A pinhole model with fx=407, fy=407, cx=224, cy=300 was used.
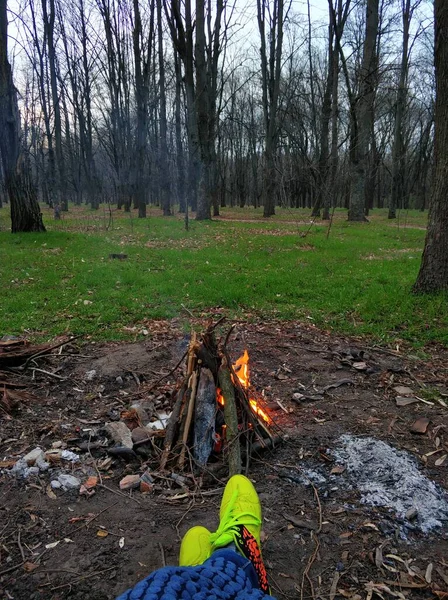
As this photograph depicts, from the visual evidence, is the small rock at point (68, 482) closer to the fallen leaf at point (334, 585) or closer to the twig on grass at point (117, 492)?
the twig on grass at point (117, 492)

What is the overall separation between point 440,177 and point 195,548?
5.62 meters

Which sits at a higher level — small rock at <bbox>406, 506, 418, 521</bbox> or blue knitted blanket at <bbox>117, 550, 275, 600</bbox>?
blue knitted blanket at <bbox>117, 550, 275, 600</bbox>

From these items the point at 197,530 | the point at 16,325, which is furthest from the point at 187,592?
the point at 16,325

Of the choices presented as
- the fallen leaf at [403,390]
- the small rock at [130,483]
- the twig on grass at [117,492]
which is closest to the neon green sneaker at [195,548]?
the twig on grass at [117,492]

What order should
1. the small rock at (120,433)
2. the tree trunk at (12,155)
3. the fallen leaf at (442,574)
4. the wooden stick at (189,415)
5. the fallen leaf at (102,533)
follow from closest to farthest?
the fallen leaf at (442,574)
the fallen leaf at (102,533)
the wooden stick at (189,415)
the small rock at (120,433)
the tree trunk at (12,155)

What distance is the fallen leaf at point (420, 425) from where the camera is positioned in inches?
120

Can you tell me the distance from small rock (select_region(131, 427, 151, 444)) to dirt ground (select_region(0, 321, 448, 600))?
149mm

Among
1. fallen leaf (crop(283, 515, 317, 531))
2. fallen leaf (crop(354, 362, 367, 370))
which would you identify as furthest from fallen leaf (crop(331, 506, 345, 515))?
fallen leaf (crop(354, 362, 367, 370))

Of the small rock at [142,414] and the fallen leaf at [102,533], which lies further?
the small rock at [142,414]

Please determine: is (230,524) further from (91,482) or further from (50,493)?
(50,493)

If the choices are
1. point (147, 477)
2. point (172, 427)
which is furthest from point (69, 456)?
point (172, 427)

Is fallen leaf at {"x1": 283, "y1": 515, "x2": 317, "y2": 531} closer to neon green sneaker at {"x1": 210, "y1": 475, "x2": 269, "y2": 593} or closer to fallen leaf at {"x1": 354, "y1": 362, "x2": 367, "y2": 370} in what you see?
neon green sneaker at {"x1": 210, "y1": 475, "x2": 269, "y2": 593}

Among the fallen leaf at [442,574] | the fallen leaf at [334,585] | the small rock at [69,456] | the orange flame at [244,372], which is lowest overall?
the fallen leaf at [334,585]

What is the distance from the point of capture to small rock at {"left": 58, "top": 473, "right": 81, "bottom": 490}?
8.11 ft
